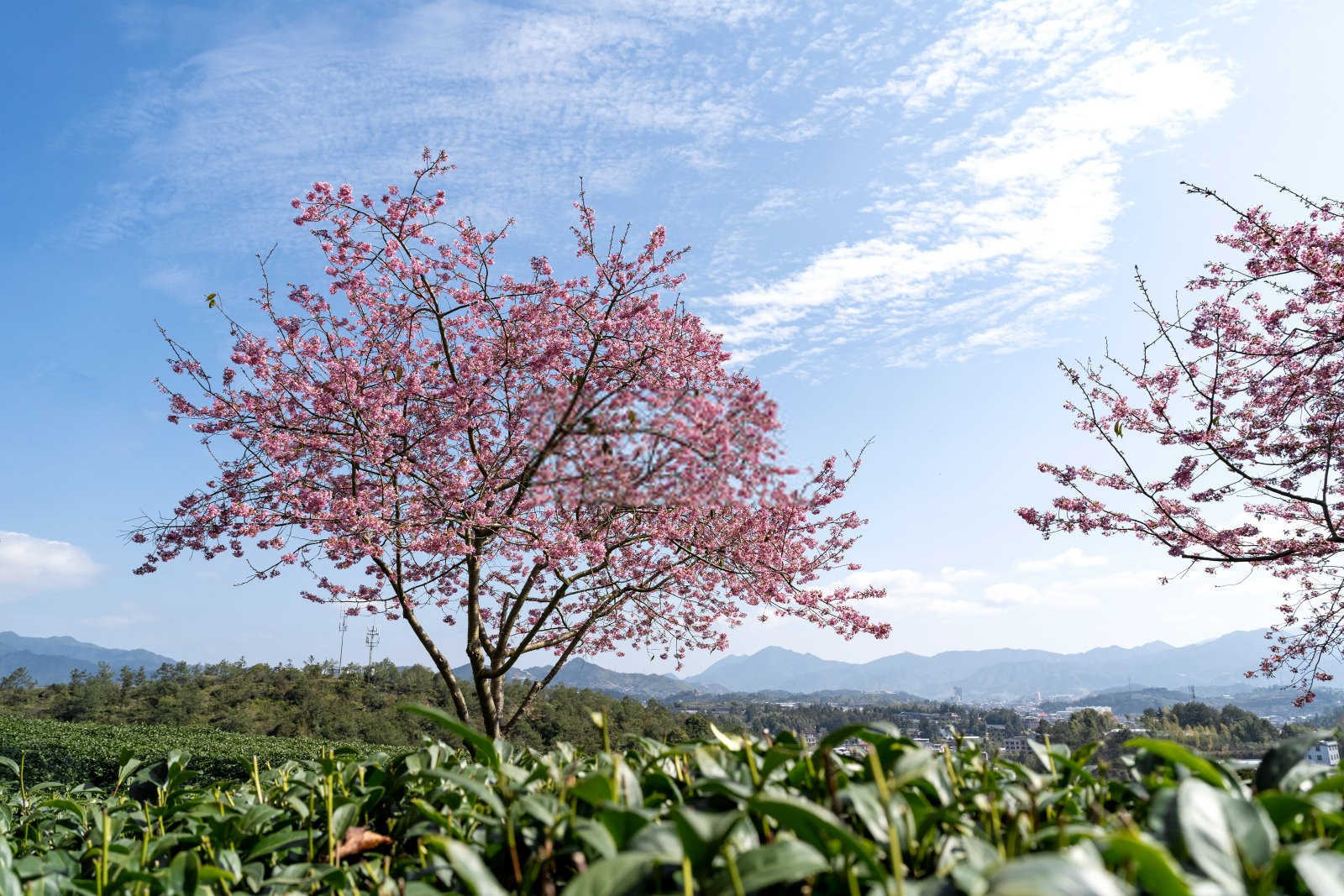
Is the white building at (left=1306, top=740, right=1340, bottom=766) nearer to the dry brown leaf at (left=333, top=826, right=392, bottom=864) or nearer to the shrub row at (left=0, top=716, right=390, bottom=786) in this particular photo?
the dry brown leaf at (left=333, top=826, right=392, bottom=864)

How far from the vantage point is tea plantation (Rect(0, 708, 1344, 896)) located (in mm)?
1049

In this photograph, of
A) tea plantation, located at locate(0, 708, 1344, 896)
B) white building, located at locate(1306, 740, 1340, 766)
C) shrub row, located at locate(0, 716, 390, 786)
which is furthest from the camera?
shrub row, located at locate(0, 716, 390, 786)

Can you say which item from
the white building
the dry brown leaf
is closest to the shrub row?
the dry brown leaf


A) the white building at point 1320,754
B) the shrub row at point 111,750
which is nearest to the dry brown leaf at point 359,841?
the white building at point 1320,754

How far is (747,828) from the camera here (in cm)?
128

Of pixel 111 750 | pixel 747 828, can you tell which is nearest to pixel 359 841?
pixel 747 828

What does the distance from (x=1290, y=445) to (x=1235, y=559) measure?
1543 mm

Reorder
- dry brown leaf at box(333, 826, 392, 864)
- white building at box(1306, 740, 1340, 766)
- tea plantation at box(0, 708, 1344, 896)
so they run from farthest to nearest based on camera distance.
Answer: dry brown leaf at box(333, 826, 392, 864) → white building at box(1306, 740, 1340, 766) → tea plantation at box(0, 708, 1344, 896)

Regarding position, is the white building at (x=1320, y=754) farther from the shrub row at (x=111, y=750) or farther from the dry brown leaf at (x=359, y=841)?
the shrub row at (x=111, y=750)

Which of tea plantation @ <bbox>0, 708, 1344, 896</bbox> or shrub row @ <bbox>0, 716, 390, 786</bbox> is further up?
tea plantation @ <bbox>0, 708, 1344, 896</bbox>

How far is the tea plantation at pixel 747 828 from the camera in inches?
41.3

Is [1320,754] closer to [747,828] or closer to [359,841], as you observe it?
[747,828]

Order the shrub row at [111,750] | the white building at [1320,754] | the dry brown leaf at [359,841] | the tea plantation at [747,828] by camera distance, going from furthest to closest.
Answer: the shrub row at [111,750] → the dry brown leaf at [359,841] → the white building at [1320,754] → the tea plantation at [747,828]

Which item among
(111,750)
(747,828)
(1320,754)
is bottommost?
(111,750)
